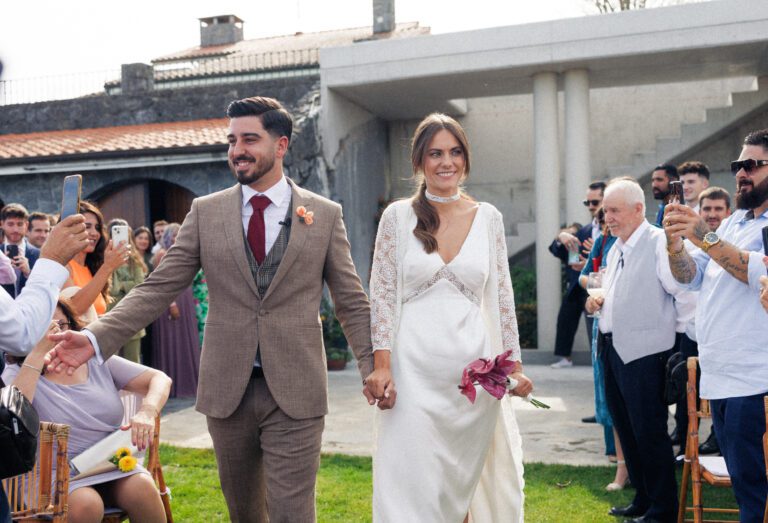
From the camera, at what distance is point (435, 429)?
3.71 m

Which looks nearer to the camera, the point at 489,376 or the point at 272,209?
the point at 489,376

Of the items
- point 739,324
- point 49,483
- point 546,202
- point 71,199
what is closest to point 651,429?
point 739,324

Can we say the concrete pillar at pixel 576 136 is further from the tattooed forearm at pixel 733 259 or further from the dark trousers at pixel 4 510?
the dark trousers at pixel 4 510

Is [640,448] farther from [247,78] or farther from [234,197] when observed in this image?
[247,78]

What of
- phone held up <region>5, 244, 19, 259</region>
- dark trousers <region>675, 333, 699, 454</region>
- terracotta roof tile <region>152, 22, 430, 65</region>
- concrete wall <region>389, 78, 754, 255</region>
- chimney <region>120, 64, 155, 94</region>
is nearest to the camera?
dark trousers <region>675, 333, 699, 454</region>

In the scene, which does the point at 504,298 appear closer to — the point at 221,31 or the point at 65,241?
the point at 65,241

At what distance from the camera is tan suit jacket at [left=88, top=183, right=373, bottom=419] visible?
3.51 m

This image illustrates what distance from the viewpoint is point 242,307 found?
11.7 ft

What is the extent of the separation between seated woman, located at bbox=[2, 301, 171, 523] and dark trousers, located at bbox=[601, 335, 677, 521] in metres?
2.87

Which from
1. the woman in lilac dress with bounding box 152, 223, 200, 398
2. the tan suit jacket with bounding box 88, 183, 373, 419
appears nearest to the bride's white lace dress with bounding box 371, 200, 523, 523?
the tan suit jacket with bounding box 88, 183, 373, 419

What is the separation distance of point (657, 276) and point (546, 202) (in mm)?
7692

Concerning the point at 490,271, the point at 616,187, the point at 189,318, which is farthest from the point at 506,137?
the point at 490,271

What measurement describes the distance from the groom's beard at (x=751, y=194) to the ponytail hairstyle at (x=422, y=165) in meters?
1.33

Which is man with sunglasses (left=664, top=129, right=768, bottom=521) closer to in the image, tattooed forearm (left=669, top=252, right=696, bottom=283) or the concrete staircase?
tattooed forearm (left=669, top=252, right=696, bottom=283)
